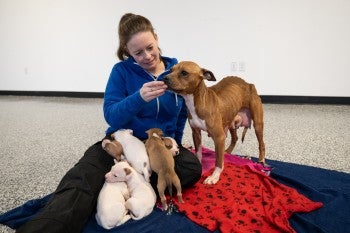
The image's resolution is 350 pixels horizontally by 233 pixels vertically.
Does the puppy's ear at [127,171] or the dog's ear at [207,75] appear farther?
the dog's ear at [207,75]

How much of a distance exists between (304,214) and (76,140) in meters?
2.60

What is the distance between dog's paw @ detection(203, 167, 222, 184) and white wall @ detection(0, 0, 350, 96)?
317cm

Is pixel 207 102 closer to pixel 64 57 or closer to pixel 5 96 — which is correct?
pixel 64 57

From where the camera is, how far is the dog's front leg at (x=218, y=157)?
2.07 metres

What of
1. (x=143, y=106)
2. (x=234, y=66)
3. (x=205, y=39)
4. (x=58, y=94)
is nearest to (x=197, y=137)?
(x=143, y=106)

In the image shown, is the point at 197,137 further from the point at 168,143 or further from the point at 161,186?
the point at 161,186

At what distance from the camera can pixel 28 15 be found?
20.7ft

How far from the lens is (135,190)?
178 centimetres

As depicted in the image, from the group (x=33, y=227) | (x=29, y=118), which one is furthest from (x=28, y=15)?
(x=33, y=227)

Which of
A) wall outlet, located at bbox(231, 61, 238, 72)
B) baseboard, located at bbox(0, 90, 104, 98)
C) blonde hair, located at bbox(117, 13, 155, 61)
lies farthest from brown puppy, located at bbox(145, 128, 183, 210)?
baseboard, located at bbox(0, 90, 104, 98)

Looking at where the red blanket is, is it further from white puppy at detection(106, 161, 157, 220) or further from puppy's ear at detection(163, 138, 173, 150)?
puppy's ear at detection(163, 138, 173, 150)

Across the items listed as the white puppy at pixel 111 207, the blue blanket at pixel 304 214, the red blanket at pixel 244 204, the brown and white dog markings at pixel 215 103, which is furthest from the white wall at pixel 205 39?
the white puppy at pixel 111 207

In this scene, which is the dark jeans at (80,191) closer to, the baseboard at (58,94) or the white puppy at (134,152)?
the white puppy at (134,152)

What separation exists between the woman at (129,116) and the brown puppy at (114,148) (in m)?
0.06
